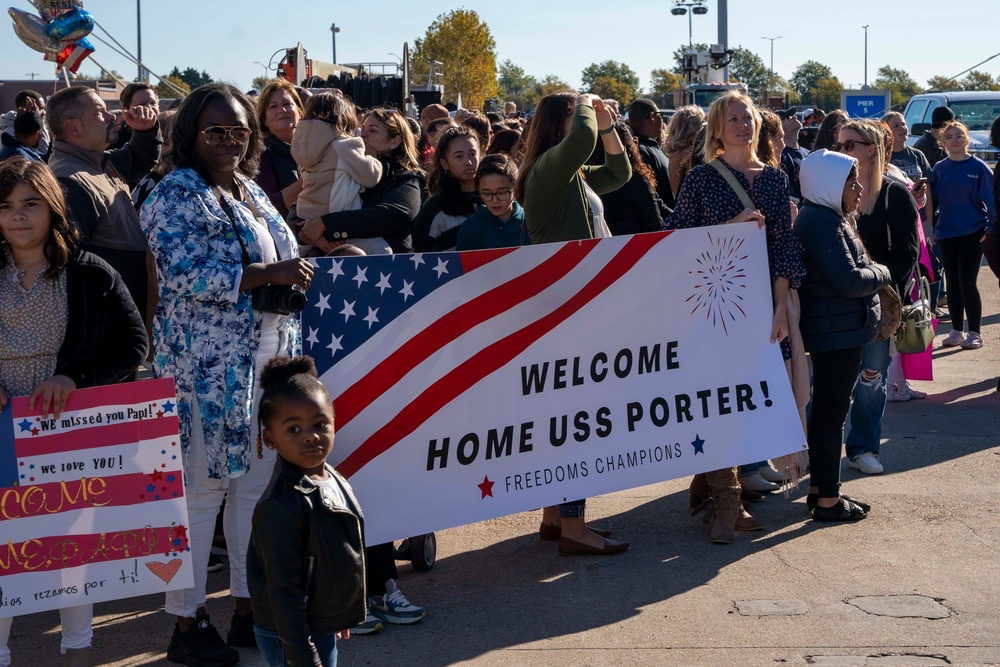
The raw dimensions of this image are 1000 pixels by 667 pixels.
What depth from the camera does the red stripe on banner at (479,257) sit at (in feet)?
15.6

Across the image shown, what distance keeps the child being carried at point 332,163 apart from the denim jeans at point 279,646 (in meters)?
2.58

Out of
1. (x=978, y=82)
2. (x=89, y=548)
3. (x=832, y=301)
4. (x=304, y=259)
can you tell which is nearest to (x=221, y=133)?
(x=304, y=259)

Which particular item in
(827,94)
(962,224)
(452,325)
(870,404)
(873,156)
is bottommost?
(870,404)

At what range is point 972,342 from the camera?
396 inches

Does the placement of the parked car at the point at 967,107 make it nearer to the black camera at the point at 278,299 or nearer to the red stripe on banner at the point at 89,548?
the black camera at the point at 278,299

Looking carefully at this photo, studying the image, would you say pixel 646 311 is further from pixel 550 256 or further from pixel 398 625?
pixel 398 625

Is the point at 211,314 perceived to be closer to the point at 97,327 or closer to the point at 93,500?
the point at 97,327

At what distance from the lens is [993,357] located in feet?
31.8

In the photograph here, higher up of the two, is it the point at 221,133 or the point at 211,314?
the point at 221,133

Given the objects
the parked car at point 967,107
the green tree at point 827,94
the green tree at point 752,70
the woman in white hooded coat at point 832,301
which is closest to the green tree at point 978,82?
the green tree at point 827,94

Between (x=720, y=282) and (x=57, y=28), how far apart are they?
9997mm

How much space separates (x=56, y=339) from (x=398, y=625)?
178 centimetres

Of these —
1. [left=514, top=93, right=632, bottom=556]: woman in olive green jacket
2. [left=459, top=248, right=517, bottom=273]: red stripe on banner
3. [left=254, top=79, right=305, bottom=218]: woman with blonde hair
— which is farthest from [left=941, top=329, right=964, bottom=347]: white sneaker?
[left=459, top=248, right=517, bottom=273]: red stripe on banner

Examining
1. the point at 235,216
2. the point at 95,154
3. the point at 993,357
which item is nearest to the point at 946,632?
the point at 235,216
